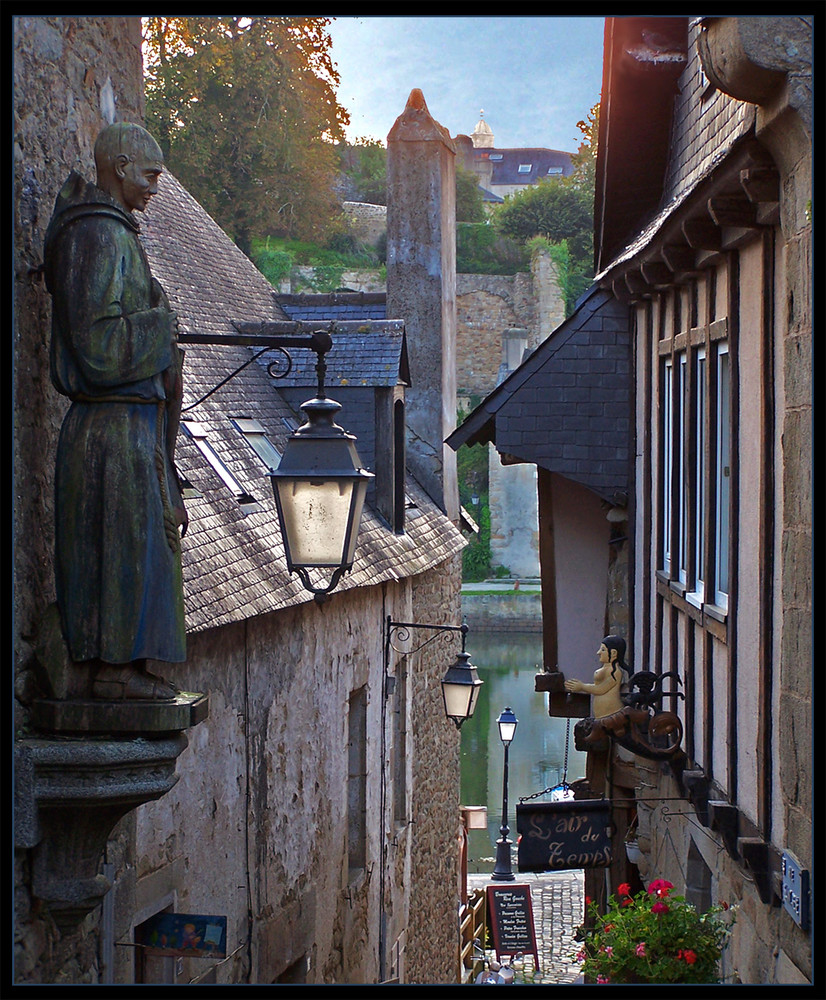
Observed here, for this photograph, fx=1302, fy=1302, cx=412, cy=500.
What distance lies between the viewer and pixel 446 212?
13.5m

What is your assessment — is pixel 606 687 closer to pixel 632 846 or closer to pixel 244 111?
pixel 632 846

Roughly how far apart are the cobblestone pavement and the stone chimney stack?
4680 mm

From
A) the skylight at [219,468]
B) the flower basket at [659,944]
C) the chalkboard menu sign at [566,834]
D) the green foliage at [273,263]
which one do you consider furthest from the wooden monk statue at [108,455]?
the green foliage at [273,263]

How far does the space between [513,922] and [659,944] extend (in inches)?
333

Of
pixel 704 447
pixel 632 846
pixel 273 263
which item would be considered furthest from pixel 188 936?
pixel 273 263

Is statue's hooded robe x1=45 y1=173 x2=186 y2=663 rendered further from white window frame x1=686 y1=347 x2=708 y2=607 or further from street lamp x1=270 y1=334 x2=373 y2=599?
white window frame x1=686 y1=347 x2=708 y2=607

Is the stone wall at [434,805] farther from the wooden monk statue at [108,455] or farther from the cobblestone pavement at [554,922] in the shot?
the wooden monk statue at [108,455]

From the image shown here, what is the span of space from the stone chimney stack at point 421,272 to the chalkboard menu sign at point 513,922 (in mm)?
3964

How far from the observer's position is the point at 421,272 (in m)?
13.1

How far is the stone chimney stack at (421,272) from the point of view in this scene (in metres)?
13.1

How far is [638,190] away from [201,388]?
339cm

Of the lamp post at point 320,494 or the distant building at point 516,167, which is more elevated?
the distant building at point 516,167
